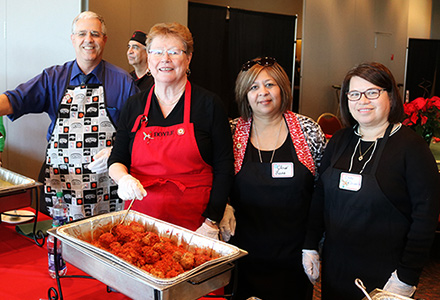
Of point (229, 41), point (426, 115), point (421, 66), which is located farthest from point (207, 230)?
point (421, 66)

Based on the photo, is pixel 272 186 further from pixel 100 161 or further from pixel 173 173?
pixel 100 161

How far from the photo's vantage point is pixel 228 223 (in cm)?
170

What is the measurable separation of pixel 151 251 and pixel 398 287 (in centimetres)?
81

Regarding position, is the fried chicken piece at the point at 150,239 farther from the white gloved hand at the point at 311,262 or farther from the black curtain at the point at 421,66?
the black curtain at the point at 421,66

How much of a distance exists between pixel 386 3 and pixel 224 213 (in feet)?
24.0

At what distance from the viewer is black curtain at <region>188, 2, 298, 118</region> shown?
5484 mm

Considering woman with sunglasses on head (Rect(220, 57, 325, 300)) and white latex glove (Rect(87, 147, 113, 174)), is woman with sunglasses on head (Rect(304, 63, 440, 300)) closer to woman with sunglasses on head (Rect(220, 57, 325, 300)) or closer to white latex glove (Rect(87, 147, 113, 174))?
woman with sunglasses on head (Rect(220, 57, 325, 300))

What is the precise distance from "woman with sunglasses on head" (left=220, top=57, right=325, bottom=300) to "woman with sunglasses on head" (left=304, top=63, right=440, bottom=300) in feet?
0.57

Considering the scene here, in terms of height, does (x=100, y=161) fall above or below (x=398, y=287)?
above

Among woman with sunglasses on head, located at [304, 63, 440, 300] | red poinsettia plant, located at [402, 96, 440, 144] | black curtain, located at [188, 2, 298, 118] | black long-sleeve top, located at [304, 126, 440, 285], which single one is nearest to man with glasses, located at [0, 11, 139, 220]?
woman with sunglasses on head, located at [304, 63, 440, 300]

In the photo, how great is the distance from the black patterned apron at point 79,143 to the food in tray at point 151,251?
0.79m

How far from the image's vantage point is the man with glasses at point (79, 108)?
2004mm

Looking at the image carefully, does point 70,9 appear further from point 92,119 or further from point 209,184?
point 209,184

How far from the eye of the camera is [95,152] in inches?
79.1
